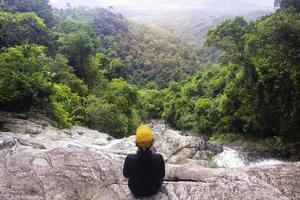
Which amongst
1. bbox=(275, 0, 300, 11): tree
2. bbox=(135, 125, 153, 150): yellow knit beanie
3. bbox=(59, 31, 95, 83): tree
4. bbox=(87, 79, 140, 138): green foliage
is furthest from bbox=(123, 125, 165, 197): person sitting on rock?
bbox=(59, 31, 95, 83): tree

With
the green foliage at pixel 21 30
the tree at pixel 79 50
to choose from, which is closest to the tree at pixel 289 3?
the tree at pixel 79 50

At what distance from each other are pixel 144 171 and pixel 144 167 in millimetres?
97

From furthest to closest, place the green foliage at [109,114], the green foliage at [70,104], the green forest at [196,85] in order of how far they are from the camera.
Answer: the green foliage at [109,114]
the green foliage at [70,104]
the green forest at [196,85]

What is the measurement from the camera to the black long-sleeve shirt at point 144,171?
7125 millimetres

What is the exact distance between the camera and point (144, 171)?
722 cm

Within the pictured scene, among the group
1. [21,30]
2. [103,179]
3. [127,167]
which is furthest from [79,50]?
[127,167]

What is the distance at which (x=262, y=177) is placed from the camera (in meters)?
7.84

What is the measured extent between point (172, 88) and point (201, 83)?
1519 cm

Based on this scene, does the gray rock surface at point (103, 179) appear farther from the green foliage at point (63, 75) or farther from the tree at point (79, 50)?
the tree at point (79, 50)

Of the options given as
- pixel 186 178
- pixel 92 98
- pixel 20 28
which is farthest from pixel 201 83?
pixel 186 178

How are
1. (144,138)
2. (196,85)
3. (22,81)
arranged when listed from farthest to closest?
(196,85)
(22,81)
(144,138)

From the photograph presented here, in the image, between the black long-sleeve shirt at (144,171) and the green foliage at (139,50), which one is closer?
the black long-sleeve shirt at (144,171)

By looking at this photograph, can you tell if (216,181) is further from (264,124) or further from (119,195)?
(264,124)

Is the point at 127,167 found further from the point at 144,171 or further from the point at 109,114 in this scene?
the point at 109,114
